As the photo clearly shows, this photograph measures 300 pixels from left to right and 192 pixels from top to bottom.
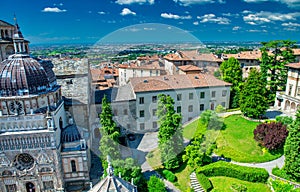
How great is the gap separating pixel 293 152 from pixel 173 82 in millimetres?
22267

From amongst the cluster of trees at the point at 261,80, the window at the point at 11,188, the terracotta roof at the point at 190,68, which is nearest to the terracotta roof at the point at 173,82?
the terracotta roof at the point at 190,68

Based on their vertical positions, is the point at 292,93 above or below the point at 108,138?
above

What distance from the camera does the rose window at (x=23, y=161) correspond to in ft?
85.0

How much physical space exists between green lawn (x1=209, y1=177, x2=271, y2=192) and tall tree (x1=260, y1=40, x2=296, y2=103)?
24184 millimetres

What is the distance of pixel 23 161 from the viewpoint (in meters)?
26.3

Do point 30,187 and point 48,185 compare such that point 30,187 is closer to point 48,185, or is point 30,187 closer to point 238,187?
point 48,185

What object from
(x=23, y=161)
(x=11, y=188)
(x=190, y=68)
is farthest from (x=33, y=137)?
(x=190, y=68)

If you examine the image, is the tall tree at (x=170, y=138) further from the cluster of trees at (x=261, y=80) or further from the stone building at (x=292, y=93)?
the stone building at (x=292, y=93)

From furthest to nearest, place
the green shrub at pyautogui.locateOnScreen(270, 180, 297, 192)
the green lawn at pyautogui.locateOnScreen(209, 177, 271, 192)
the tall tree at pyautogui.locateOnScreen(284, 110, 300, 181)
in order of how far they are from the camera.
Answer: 1. the green lawn at pyautogui.locateOnScreen(209, 177, 271, 192)
2. the tall tree at pyautogui.locateOnScreen(284, 110, 300, 181)
3. the green shrub at pyautogui.locateOnScreen(270, 180, 297, 192)

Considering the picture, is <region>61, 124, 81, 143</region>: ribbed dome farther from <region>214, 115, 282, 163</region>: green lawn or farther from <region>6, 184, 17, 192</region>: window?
<region>214, 115, 282, 163</region>: green lawn

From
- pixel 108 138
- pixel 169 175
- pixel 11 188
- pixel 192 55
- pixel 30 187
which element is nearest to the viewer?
pixel 11 188

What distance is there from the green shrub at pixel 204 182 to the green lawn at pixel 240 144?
5.26m

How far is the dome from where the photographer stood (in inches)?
969

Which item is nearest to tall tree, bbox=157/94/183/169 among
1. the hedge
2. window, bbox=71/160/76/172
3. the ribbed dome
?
the hedge
